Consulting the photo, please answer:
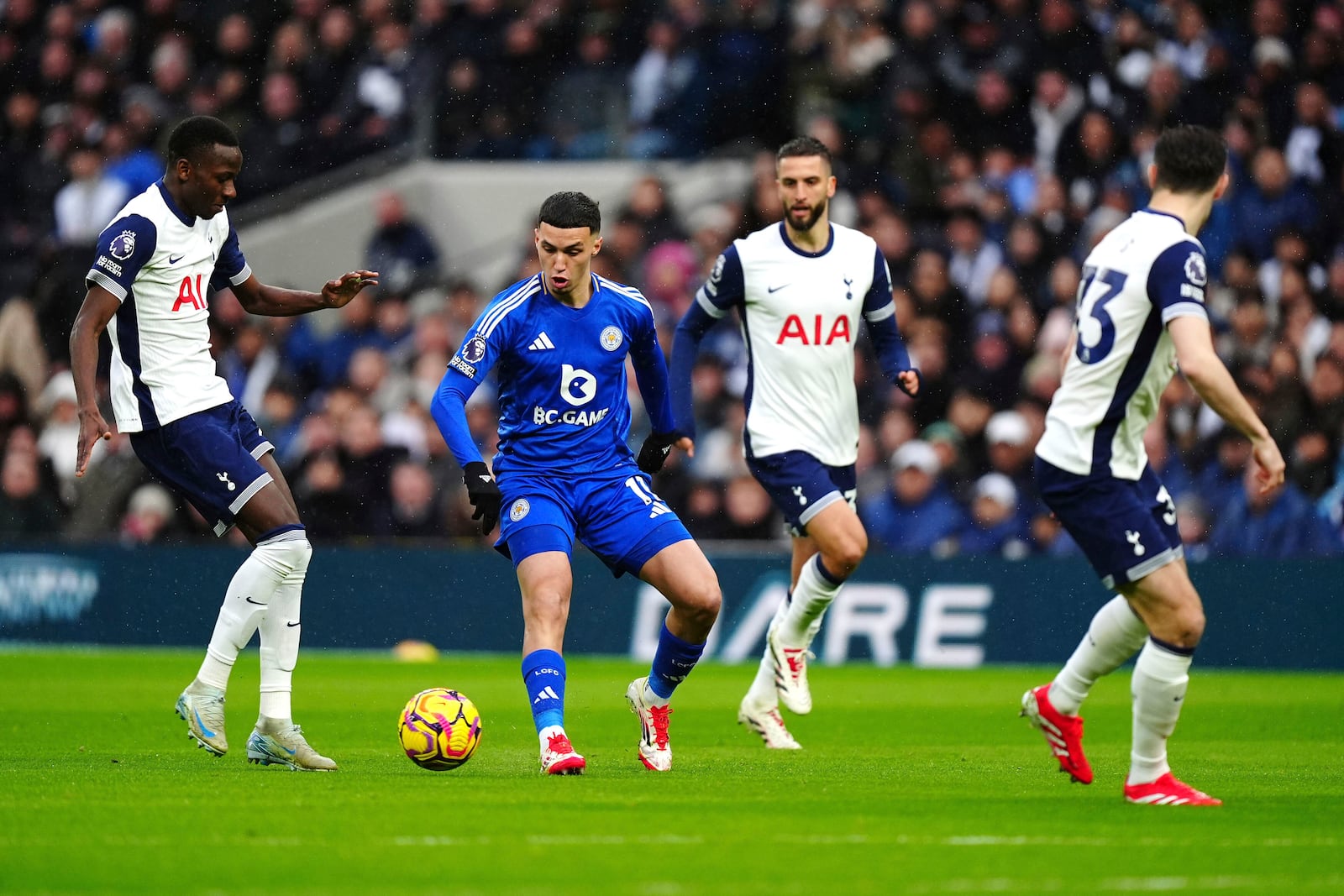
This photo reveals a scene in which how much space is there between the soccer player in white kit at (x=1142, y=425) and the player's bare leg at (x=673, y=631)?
161 cm

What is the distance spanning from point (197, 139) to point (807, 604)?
3.86 m

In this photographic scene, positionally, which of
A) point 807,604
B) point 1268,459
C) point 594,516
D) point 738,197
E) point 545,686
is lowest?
point 545,686

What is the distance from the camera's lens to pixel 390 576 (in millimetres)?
16875

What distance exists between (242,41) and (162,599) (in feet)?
26.0

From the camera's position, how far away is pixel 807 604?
10031mm

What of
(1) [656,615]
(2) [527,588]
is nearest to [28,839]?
(2) [527,588]

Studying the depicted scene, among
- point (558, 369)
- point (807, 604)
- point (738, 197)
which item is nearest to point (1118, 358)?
point (558, 369)

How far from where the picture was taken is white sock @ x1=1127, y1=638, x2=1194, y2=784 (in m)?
6.97

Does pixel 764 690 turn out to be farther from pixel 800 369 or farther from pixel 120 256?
pixel 120 256

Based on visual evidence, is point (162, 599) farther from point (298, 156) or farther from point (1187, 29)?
point (1187, 29)

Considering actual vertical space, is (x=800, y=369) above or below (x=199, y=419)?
above

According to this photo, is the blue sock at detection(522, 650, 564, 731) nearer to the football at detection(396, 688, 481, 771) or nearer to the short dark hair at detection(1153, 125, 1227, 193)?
the football at detection(396, 688, 481, 771)

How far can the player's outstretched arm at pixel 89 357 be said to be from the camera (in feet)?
26.5

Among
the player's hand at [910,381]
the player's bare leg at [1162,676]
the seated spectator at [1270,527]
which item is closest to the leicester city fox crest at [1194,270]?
the player's bare leg at [1162,676]
